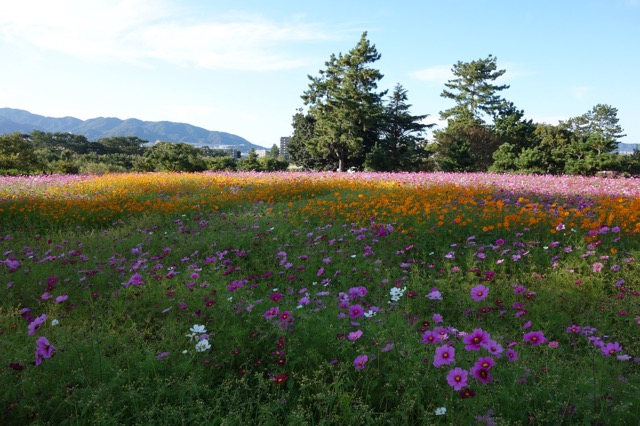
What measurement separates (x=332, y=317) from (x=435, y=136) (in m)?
35.0

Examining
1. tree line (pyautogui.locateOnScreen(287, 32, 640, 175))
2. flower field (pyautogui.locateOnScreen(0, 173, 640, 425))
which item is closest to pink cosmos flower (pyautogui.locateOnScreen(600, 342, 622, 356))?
flower field (pyautogui.locateOnScreen(0, 173, 640, 425))

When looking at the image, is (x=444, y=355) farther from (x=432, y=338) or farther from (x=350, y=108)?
(x=350, y=108)

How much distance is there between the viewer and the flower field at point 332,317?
6.13ft

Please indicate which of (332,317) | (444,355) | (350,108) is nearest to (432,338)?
(444,355)

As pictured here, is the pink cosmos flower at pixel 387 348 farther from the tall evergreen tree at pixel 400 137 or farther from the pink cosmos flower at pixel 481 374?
the tall evergreen tree at pixel 400 137

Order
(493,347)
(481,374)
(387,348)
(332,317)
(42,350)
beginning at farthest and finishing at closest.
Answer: (332,317) → (387,348) → (42,350) → (493,347) → (481,374)

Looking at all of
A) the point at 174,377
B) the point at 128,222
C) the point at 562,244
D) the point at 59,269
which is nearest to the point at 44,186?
the point at 128,222

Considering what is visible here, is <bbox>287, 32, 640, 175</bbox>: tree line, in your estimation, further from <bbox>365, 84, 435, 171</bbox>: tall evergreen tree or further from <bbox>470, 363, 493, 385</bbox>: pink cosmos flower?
<bbox>470, 363, 493, 385</bbox>: pink cosmos flower

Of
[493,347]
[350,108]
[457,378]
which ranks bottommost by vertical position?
[457,378]

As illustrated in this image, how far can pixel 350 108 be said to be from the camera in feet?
97.8

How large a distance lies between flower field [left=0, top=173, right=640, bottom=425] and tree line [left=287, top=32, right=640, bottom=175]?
2144cm

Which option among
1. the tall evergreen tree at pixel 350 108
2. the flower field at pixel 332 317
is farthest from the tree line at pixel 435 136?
the flower field at pixel 332 317

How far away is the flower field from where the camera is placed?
6.13 ft

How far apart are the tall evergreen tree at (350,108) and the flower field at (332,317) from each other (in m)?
23.9
